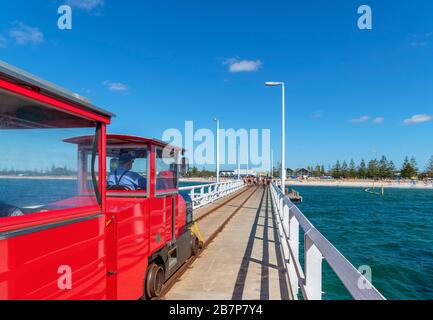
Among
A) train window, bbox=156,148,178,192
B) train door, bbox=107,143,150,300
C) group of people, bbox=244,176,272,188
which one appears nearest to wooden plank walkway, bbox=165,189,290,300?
train door, bbox=107,143,150,300

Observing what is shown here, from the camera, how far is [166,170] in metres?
5.15

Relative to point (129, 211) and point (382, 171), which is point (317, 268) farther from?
point (382, 171)

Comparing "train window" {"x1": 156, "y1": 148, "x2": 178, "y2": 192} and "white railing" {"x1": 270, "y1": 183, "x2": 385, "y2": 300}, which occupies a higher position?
"train window" {"x1": 156, "y1": 148, "x2": 178, "y2": 192}

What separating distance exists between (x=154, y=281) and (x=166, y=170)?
5.80ft

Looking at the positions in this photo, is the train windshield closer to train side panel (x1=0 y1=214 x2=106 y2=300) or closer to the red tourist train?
the red tourist train

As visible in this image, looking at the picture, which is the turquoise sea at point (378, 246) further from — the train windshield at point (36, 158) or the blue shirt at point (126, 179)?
A: the blue shirt at point (126, 179)

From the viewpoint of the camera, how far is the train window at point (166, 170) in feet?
15.6

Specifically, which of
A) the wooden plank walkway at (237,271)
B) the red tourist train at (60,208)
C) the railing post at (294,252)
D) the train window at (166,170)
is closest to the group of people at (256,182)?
the wooden plank walkway at (237,271)

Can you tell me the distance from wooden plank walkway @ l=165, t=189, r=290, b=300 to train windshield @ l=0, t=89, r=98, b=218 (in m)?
2.77

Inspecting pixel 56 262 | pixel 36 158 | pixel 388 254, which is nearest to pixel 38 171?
pixel 36 158

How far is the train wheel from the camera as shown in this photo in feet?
14.4
